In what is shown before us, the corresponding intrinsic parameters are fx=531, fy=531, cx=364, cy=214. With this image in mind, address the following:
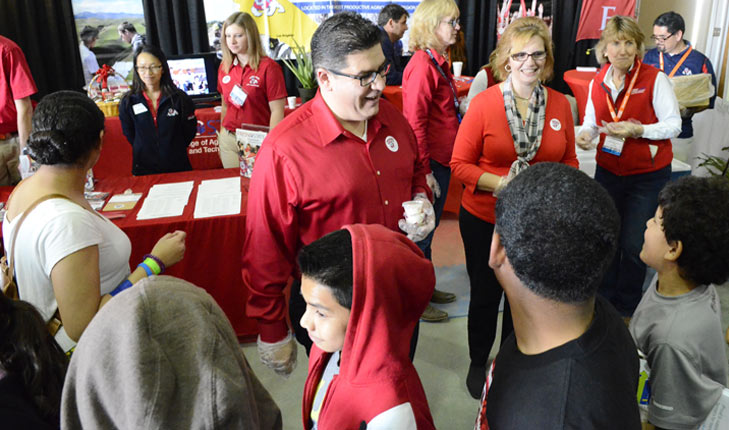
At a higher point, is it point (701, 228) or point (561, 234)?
point (561, 234)

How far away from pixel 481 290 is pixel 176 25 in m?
4.87

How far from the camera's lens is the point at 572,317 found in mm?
915

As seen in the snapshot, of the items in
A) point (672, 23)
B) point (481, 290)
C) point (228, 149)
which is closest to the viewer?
point (481, 290)

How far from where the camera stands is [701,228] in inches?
51.3

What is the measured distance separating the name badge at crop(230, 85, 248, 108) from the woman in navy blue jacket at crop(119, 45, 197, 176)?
346 mm

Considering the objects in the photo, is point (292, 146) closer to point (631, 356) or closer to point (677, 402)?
point (631, 356)

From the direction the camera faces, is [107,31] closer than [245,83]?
No

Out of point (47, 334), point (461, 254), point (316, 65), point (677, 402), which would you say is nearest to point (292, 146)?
point (316, 65)

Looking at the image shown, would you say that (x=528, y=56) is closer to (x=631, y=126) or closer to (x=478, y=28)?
(x=631, y=126)

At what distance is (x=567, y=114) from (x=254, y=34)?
2.21 m

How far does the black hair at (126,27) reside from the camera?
18.2 ft

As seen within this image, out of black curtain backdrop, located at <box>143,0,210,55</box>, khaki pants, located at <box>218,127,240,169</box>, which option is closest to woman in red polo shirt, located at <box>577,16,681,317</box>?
khaki pants, located at <box>218,127,240,169</box>

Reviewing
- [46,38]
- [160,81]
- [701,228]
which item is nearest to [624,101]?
[701,228]

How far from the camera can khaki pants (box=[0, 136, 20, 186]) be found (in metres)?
3.40
